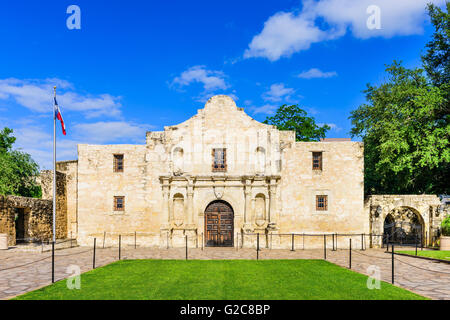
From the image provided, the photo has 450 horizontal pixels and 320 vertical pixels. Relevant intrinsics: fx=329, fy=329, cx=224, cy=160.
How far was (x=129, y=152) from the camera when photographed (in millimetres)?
→ 22594

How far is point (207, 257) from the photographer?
16703 millimetres

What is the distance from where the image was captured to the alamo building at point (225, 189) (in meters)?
21.5

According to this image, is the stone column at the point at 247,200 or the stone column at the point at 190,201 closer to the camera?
the stone column at the point at 247,200

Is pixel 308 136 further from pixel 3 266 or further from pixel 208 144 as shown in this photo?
pixel 3 266

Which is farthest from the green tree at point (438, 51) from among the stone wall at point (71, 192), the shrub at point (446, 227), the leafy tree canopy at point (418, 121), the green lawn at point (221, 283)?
the stone wall at point (71, 192)

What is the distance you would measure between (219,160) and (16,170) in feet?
64.1

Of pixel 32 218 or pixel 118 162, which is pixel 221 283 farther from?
pixel 32 218

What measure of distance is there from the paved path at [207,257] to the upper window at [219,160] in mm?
5269

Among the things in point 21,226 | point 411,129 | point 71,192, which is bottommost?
point 21,226

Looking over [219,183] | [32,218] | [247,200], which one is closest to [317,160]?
[247,200]

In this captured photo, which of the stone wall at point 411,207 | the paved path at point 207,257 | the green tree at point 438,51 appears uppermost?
the green tree at point 438,51

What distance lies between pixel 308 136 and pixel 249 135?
15903 millimetres

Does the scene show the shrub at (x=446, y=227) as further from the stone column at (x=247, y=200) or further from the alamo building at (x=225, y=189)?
the stone column at (x=247, y=200)

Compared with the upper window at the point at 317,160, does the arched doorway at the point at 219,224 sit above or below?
below
